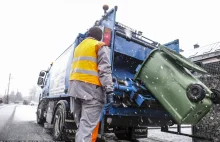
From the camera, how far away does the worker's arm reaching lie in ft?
7.98

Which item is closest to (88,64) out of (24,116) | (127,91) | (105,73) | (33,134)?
(105,73)

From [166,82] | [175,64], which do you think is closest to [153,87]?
[166,82]

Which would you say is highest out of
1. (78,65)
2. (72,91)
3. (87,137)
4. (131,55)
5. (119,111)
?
(131,55)

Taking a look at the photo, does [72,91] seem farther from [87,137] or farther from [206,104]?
[206,104]

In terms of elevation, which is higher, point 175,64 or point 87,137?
point 175,64

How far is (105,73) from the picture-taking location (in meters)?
2.50

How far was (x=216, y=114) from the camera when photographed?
464cm

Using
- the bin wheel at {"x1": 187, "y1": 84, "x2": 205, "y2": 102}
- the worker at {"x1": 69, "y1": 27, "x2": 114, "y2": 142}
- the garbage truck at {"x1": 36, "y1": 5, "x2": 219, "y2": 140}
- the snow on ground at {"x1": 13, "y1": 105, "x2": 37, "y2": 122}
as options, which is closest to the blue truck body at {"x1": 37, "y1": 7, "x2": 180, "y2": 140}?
the garbage truck at {"x1": 36, "y1": 5, "x2": 219, "y2": 140}

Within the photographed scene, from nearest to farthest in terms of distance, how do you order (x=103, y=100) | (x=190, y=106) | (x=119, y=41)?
(x=103, y=100)
(x=190, y=106)
(x=119, y=41)

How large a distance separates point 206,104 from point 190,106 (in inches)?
12.6

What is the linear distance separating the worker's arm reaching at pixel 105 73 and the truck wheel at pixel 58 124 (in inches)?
79.8

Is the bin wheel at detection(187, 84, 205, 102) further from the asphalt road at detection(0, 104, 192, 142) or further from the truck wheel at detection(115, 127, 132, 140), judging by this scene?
the asphalt road at detection(0, 104, 192, 142)

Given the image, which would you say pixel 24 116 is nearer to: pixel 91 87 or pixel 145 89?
pixel 145 89

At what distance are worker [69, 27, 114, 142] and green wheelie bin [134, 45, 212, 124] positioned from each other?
110 centimetres
